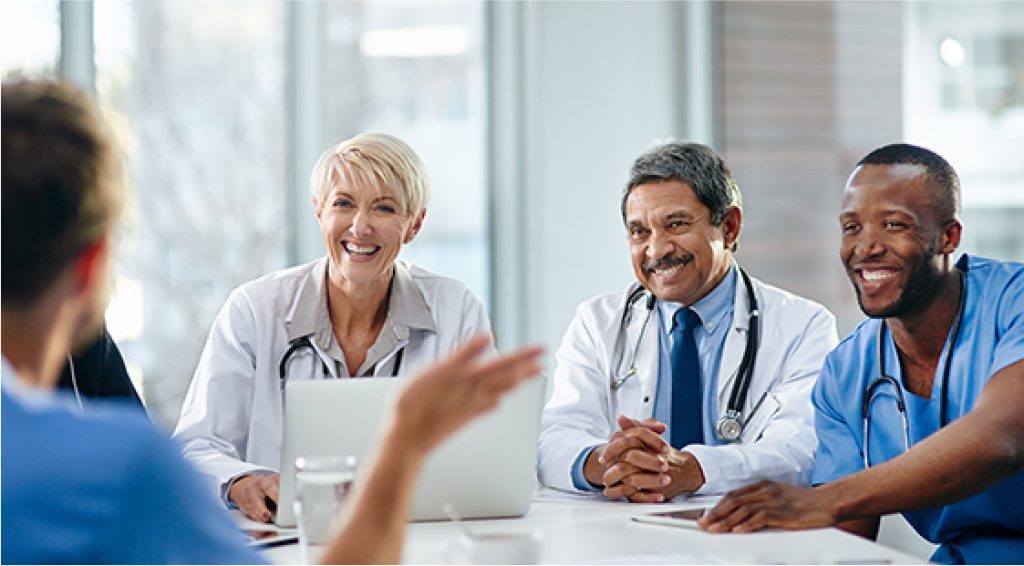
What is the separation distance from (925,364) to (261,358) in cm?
140

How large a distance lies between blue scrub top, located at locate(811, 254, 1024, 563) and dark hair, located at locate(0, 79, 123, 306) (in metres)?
1.69

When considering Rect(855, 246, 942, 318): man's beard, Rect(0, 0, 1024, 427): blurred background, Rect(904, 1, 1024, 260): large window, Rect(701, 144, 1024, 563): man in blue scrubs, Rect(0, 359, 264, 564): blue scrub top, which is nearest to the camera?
Rect(0, 359, 264, 564): blue scrub top

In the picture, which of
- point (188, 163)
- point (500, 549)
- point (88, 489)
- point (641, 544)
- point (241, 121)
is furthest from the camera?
point (241, 121)

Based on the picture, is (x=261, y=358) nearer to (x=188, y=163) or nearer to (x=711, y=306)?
(x=711, y=306)

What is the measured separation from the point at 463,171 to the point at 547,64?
511 mm

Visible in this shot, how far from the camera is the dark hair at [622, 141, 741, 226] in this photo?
290 cm

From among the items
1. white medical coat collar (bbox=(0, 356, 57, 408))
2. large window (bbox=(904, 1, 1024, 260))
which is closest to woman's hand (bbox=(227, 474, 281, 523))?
white medical coat collar (bbox=(0, 356, 57, 408))

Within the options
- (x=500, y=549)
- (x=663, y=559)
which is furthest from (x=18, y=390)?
(x=663, y=559)

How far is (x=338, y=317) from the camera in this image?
9.20 feet

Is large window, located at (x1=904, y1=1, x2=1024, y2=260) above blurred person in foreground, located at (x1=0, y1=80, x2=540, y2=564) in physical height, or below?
above

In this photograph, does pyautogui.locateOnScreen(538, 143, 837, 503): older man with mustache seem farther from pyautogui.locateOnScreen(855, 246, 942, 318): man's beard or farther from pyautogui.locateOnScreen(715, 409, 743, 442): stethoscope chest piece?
pyautogui.locateOnScreen(855, 246, 942, 318): man's beard

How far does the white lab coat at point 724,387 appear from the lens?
256cm

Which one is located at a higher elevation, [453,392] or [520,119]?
[520,119]

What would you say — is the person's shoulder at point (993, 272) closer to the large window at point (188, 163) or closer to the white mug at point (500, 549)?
the white mug at point (500, 549)
